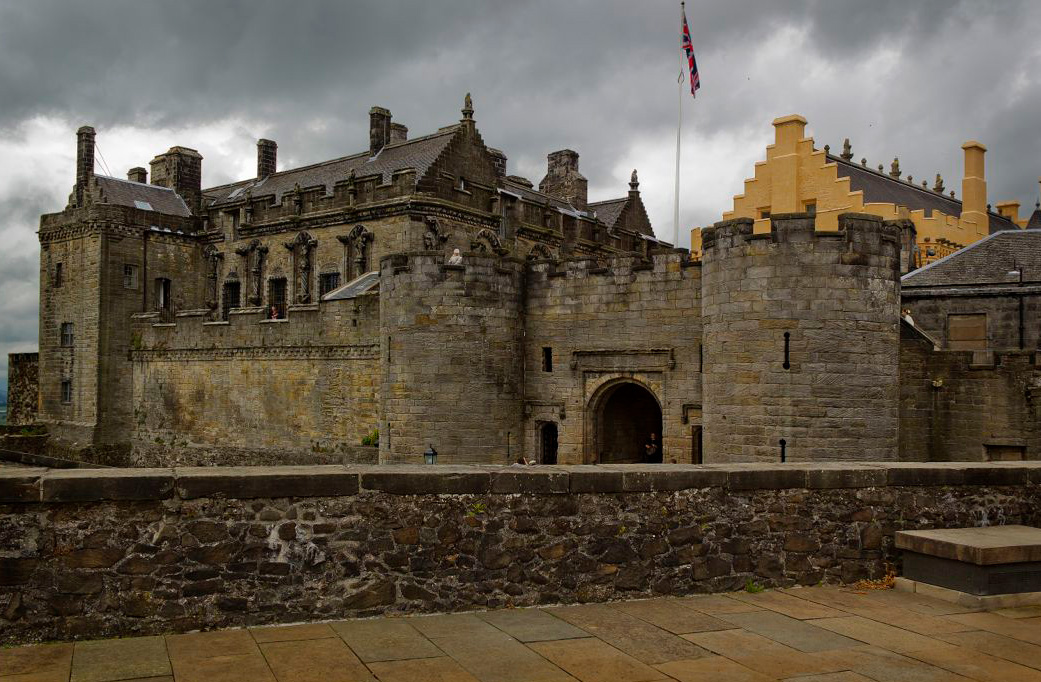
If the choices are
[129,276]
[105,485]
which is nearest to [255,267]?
[129,276]

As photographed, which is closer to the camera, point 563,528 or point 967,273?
point 563,528

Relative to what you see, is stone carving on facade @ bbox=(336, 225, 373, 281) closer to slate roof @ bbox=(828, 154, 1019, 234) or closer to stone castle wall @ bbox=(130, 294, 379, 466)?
stone castle wall @ bbox=(130, 294, 379, 466)

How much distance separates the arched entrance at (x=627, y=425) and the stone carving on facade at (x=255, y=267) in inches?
667

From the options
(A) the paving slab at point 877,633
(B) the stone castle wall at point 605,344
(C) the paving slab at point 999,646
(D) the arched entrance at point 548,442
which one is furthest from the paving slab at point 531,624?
(D) the arched entrance at point 548,442

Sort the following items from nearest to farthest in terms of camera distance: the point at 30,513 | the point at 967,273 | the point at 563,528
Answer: the point at 30,513, the point at 563,528, the point at 967,273

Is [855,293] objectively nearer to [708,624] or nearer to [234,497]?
[708,624]

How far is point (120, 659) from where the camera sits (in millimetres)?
6480

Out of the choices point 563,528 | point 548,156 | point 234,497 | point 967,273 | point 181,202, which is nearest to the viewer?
point 234,497

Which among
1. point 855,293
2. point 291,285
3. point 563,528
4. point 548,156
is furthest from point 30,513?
point 548,156

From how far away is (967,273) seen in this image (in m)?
23.0

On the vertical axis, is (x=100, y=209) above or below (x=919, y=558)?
above

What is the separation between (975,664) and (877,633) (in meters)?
0.85

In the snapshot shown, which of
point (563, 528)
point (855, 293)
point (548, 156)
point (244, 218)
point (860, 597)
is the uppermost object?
point (548, 156)

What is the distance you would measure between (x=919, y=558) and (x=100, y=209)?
33.6 meters
